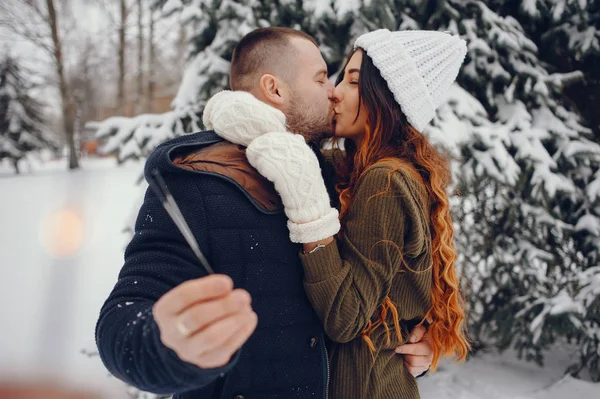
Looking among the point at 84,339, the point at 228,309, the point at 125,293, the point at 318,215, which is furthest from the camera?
the point at 84,339

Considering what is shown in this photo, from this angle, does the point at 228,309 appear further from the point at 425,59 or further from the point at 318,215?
the point at 425,59

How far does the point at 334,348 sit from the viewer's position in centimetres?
167

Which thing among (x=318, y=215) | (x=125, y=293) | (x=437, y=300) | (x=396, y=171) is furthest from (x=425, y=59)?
(x=125, y=293)

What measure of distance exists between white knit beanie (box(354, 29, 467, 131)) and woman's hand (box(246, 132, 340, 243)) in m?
0.63

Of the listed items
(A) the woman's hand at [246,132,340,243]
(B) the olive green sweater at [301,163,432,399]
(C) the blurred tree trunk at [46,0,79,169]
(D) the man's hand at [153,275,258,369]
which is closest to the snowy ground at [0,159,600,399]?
(B) the olive green sweater at [301,163,432,399]

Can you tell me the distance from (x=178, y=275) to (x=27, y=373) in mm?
4595

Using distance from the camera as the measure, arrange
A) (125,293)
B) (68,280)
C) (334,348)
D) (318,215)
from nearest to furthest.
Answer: (125,293) < (318,215) < (334,348) < (68,280)

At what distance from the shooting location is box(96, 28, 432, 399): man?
2.48 feet

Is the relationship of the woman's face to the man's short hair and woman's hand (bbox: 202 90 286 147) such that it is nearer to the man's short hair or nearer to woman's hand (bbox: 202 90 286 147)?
the man's short hair

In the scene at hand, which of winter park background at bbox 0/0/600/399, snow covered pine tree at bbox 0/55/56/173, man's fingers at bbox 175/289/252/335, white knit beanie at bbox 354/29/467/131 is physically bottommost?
snow covered pine tree at bbox 0/55/56/173

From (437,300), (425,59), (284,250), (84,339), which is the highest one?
(425,59)

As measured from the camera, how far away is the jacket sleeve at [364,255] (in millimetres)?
1384

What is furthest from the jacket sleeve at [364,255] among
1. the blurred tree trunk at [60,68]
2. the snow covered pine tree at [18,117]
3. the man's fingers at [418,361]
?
the snow covered pine tree at [18,117]

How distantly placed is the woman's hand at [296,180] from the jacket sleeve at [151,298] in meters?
0.23
